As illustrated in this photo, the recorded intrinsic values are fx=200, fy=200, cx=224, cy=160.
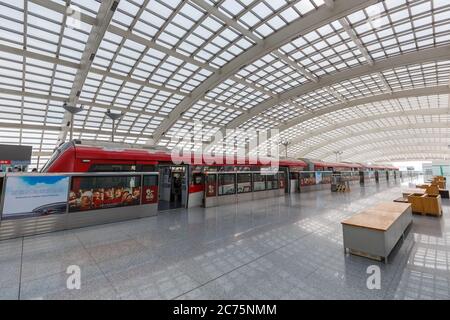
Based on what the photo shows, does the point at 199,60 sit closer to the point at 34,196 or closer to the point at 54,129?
the point at 34,196

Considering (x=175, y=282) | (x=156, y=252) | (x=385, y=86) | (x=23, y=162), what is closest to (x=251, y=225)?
(x=156, y=252)

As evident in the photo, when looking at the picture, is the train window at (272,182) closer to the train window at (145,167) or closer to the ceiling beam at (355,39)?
the train window at (145,167)

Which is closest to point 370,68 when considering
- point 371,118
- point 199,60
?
point 199,60

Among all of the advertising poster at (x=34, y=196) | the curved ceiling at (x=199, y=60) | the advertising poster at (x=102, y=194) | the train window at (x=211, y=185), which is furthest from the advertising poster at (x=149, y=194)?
the curved ceiling at (x=199, y=60)

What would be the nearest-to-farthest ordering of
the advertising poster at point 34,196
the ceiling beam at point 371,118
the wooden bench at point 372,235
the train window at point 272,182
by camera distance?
the wooden bench at point 372,235
the advertising poster at point 34,196
the train window at point 272,182
the ceiling beam at point 371,118

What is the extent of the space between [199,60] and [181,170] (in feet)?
36.9

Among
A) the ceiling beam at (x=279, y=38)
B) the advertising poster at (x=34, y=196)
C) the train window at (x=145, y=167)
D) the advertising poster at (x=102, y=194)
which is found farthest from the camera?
the ceiling beam at (x=279, y=38)

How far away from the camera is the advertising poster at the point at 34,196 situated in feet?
16.5

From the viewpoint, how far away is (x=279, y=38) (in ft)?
48.3

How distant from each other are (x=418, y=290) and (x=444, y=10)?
60.0ft

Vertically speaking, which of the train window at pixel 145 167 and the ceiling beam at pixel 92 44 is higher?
the ceiling beam at pixel 92 44

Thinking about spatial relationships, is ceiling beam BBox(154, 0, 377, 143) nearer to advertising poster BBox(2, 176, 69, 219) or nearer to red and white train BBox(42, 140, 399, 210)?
red and white train BBox(42, 140, 399, 210)

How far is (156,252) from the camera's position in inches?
164
